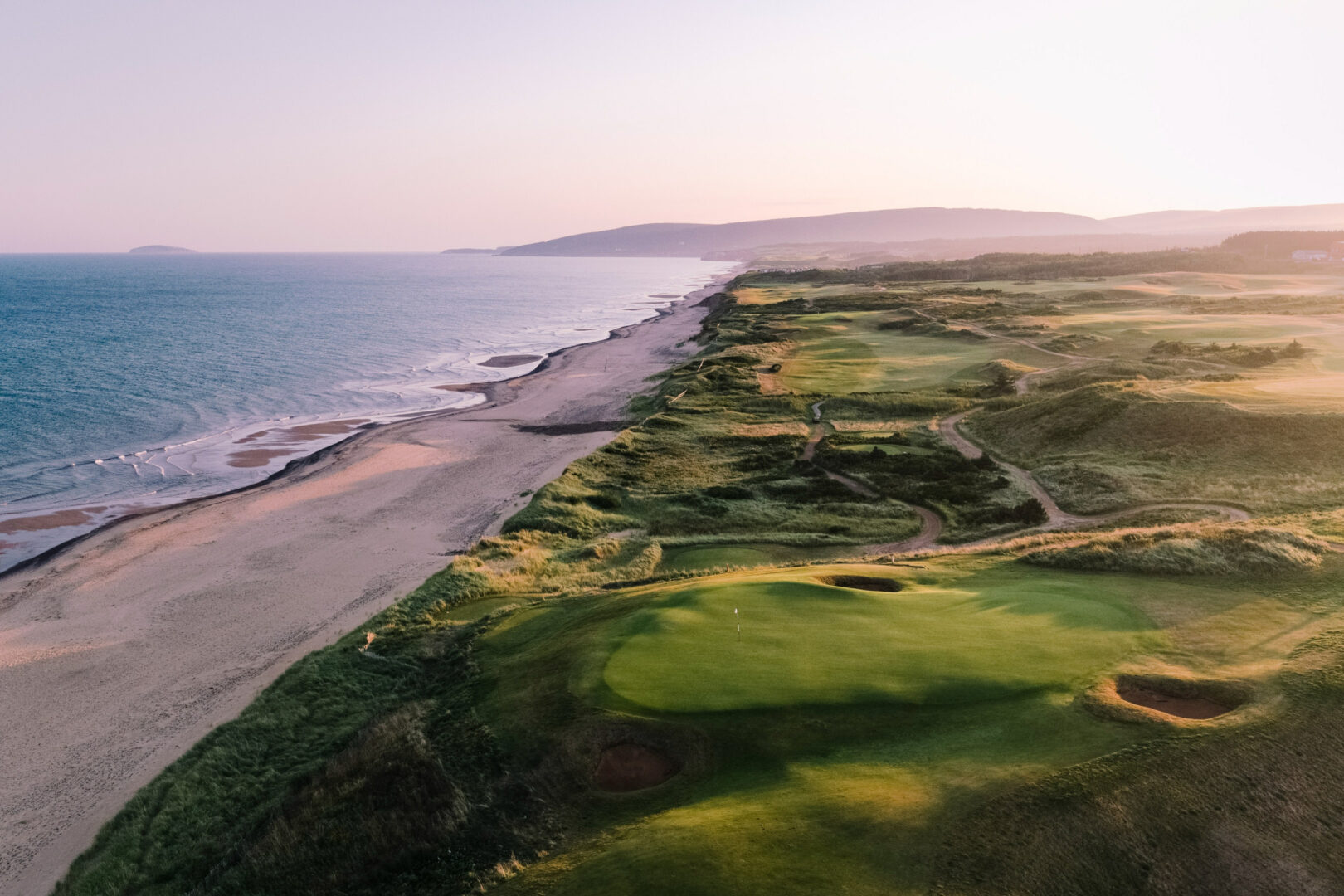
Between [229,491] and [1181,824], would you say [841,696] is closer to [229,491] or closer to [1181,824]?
[1181,824]

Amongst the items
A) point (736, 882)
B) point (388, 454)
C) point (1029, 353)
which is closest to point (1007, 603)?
point (736, 882)

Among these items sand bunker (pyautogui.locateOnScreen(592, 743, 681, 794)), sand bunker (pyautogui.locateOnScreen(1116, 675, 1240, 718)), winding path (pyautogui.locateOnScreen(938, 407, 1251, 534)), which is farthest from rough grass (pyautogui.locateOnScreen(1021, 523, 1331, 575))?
sand bunker (pyautogui.locateOnScreen(592, 743, 681, 794))

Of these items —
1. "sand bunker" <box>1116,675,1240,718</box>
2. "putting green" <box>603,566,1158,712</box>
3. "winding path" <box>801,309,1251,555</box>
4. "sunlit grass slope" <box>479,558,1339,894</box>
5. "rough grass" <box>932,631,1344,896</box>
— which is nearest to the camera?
"rough grass" <box>932,631,1344,896</box>

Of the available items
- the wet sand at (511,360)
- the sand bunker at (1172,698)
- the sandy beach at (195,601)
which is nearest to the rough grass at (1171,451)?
the sand bunker at (1172,698)

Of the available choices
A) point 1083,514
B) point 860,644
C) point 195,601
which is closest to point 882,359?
point 1083,514

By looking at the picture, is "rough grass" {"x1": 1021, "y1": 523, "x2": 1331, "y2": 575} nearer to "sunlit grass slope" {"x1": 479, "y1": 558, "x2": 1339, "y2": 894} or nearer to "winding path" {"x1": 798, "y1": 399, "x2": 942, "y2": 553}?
"sunlit grass slope" {"x1": 479, "y1": 558, "x2": 1339, "y2": 894}

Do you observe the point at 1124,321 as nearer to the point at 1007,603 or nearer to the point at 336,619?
the point at 1007,603
